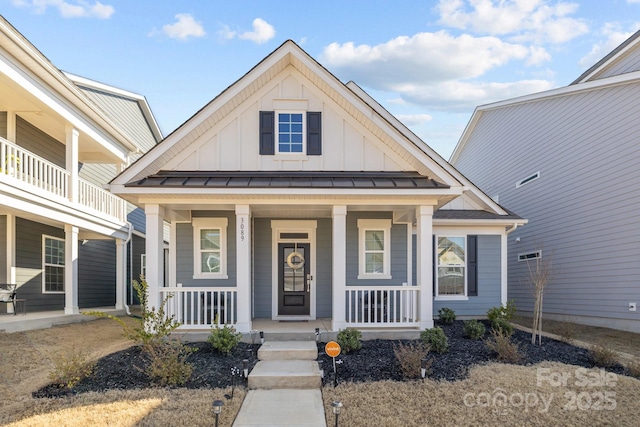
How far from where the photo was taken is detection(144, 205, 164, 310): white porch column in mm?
9578

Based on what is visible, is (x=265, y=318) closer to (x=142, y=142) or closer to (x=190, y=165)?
(x=190, y=165)

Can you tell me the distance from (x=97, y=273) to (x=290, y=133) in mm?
10607

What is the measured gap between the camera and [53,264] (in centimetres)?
1434

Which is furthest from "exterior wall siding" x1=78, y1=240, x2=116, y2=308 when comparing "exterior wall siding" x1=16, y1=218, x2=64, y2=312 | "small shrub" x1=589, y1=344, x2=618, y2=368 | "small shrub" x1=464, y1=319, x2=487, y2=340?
"small shrub" x1=589, y1=344, x2=618, y2=368

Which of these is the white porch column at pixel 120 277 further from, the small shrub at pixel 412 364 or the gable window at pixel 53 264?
the small shrub at pixel 412 364

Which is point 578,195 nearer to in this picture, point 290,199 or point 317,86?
point 317,86

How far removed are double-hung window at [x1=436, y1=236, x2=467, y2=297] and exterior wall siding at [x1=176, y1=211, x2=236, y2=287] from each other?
5.53m

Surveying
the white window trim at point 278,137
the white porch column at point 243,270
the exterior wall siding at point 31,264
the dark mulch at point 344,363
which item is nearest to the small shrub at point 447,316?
the dark mulch at point 344,363

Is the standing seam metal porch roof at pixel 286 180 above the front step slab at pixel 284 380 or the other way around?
above

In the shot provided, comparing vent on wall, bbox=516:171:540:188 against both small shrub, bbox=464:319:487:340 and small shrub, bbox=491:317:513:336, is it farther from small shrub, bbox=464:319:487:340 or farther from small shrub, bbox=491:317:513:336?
small shrub, bbox=464:319:487:340

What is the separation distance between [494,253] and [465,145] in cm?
1077

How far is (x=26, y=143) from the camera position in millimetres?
13109

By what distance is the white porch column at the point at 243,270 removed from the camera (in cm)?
972

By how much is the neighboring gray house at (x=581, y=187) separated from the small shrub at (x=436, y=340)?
650 cm
